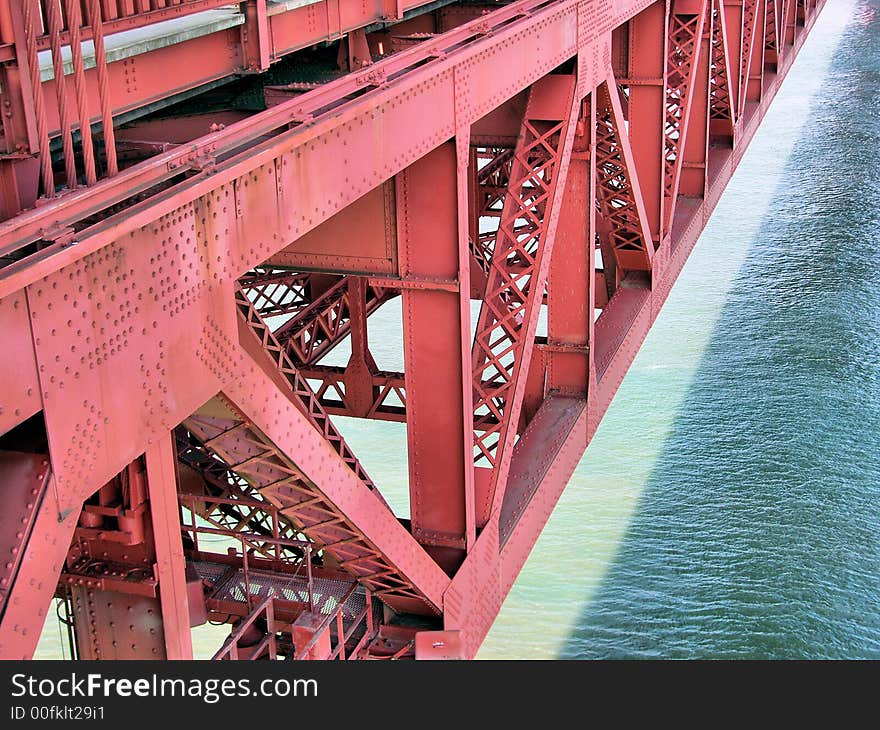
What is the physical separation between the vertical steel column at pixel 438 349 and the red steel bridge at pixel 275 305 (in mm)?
22

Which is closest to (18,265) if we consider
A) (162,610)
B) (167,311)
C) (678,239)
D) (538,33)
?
(167,311)

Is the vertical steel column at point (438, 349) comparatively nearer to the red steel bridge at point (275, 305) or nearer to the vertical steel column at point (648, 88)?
the red steel bridge at point (275, 305)

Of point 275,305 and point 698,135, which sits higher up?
point 698,135

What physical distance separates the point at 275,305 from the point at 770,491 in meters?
9.29

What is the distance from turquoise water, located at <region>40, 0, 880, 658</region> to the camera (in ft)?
59.7

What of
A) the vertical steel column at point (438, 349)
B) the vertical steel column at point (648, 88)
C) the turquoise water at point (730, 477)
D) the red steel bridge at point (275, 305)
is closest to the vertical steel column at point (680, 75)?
the vertical steel column at point (648, 88)

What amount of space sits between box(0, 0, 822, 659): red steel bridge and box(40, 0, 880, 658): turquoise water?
3.96 metres

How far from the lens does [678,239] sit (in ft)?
69.9

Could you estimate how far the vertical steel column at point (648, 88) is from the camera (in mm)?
18172

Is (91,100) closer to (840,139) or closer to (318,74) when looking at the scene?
(318,74)

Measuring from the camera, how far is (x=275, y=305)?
56.5ft

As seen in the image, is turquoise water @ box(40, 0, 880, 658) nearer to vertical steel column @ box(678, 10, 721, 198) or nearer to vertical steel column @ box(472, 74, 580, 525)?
vertical steel column @ box(678, 10, 721, 198)

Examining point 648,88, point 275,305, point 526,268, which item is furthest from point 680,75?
point 526,268

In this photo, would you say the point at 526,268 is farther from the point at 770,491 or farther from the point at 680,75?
the point at 770,491
